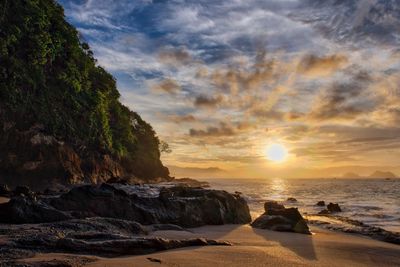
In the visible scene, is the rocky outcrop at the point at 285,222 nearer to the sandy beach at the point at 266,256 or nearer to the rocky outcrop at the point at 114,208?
the rocky outcrop at the point at 114,208

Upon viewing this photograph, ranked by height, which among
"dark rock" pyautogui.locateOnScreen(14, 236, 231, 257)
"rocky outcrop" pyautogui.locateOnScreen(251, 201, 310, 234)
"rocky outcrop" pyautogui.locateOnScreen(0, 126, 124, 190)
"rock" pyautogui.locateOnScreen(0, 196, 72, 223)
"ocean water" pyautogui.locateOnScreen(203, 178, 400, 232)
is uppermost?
"rocky outcrop" pyautogui.locateOnScreen(0, 126, 124, 190)

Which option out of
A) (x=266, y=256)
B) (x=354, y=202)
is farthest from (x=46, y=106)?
(x=266, y=256)

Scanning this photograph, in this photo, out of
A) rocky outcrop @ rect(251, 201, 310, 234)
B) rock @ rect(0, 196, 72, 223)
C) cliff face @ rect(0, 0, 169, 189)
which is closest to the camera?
rock @ rect(0, 196, 72, 223)

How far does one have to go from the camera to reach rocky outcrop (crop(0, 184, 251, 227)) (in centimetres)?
1028

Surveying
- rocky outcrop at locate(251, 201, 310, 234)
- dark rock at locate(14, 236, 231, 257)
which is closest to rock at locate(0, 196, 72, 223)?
dark rock at locate(14, 236, 231, 257)

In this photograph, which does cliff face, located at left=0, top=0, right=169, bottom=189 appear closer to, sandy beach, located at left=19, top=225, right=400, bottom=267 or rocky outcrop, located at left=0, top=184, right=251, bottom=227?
rocky outcrop, located at left=0, top=184, right=251, bottom=227

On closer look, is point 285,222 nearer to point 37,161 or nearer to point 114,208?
point 114,208

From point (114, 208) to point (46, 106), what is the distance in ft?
122

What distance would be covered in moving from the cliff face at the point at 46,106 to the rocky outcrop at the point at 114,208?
97.6 feet

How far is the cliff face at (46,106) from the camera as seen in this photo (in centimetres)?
3978

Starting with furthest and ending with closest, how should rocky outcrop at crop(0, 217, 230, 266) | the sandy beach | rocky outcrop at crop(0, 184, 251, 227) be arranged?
rocky outcrop at crop(0, 184, 251, 227) → rocky outcrop at crop(0, 217, 230, 266) → the sandy beach

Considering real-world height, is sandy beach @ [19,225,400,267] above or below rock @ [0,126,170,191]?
below

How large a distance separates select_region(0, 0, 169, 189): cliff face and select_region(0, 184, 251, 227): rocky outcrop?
29.7 metres

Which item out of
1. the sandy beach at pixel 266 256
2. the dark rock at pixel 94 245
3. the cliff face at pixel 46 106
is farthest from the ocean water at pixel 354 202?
the cliff face at pixel 46 106
